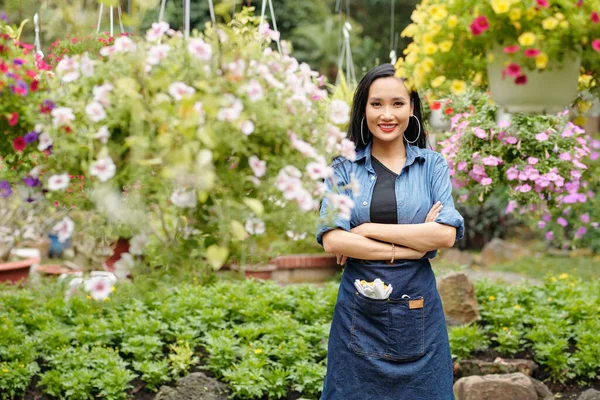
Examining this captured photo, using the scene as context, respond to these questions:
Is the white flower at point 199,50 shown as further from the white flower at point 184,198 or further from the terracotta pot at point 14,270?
the terracotta pot at point 14,270

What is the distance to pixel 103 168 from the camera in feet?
5.80

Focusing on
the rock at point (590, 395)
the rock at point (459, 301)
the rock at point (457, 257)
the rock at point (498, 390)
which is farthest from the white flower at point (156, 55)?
the rock at point (457, 257)

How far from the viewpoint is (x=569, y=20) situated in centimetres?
206

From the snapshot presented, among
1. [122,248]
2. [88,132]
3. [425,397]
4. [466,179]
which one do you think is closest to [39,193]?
[88,132]

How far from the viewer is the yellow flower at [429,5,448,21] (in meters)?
2.13

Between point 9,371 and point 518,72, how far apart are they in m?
2.70

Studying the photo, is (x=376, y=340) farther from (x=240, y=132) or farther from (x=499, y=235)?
(x=499, y=235)

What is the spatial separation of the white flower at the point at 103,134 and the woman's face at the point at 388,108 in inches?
42.4

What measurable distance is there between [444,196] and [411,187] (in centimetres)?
12

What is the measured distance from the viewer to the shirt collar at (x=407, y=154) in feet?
8.88

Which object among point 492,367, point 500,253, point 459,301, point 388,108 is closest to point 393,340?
point 388,108

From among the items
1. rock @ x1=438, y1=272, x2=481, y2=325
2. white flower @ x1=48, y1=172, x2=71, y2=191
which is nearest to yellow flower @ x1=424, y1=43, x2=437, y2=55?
white flower @ x1=48, y1=172, x2=71, y2=191

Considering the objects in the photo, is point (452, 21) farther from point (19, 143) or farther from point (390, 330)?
point (19, 143)

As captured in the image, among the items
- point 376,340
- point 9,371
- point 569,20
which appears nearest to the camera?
point 569,20
